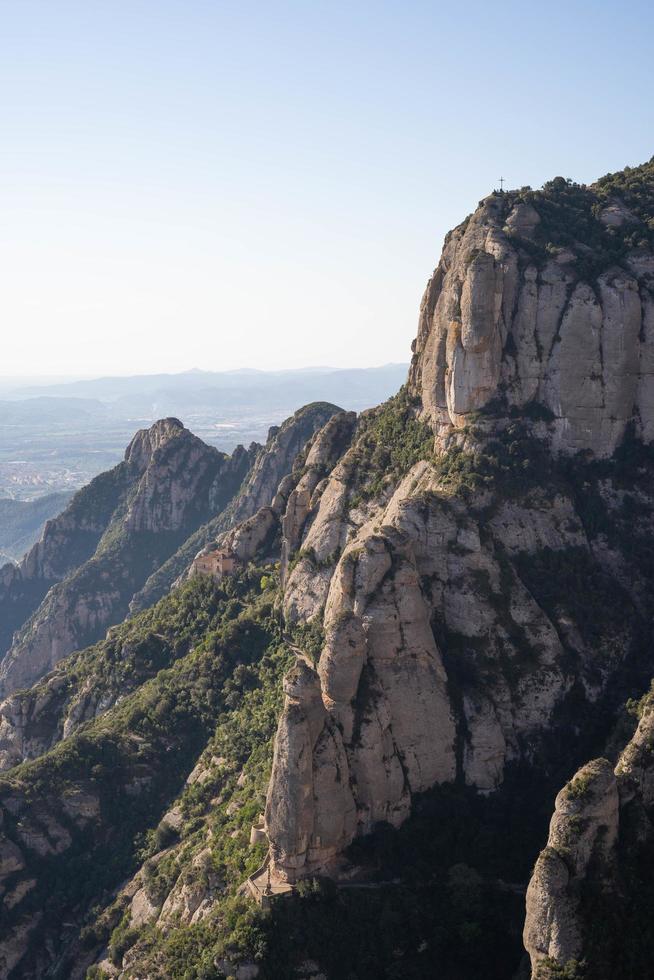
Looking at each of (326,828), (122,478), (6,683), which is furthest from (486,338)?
(122,478)

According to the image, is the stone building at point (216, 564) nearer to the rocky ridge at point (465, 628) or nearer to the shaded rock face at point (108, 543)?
the rocky ridge at point (465, 628)

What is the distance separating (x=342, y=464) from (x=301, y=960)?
3881cm

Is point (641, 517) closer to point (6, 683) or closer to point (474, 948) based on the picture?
point (474, 948)

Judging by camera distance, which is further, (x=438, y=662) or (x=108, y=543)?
(x=108, y=543)

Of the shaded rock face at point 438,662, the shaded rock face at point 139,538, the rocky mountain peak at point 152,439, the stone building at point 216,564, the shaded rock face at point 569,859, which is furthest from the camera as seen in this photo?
the rocky mountain peak at point 152,439

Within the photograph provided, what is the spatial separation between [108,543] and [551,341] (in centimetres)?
10748

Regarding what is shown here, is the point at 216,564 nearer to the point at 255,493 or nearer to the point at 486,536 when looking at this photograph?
the point at 486,536

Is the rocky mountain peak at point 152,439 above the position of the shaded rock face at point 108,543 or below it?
above

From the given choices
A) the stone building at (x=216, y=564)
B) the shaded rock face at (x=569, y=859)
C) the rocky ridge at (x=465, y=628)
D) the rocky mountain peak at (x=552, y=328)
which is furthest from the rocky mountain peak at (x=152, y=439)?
the shaded rock face at (x=569, y=859)

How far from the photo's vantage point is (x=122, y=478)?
548 ft

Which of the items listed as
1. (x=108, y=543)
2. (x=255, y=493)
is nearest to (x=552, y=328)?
(x=255, y=493)

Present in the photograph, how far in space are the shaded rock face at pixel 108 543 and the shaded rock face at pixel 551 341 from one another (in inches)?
3515

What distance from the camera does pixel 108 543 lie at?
153500 millimetres

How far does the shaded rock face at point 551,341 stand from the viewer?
61.3m
